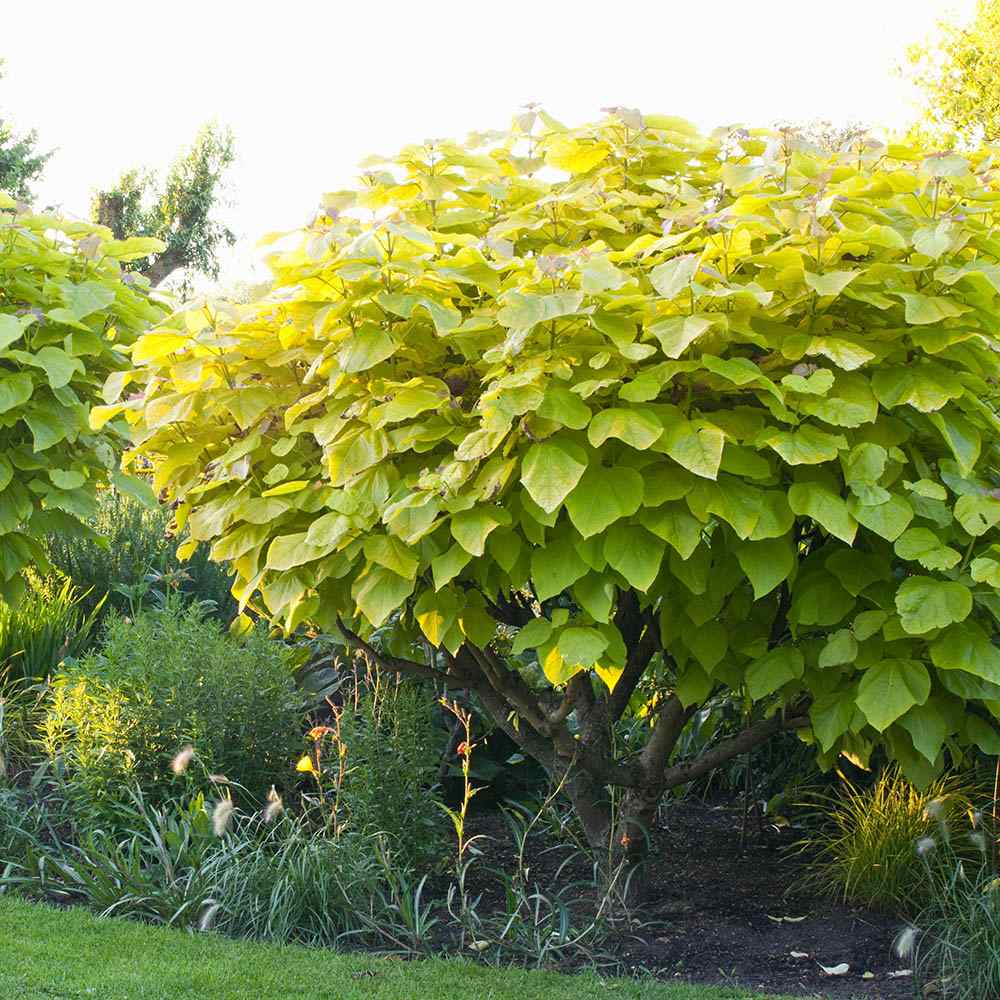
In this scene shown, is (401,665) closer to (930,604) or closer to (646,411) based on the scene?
(646,411)

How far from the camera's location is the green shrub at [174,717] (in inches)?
164

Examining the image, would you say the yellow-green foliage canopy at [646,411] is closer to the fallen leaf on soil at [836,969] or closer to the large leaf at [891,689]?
the large leaf at [891,689]

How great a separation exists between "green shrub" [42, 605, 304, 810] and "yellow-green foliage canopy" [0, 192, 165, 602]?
21.4 inches

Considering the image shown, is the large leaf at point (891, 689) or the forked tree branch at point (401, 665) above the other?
the large leaf at point (891, 689)

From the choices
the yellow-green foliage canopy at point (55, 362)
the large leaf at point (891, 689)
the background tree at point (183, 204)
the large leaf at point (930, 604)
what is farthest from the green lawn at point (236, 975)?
the background tree at point (183, 204)

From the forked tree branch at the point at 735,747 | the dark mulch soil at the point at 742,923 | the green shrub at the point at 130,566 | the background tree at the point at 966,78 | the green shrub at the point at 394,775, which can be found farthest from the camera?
the background tree at the point at 966,78

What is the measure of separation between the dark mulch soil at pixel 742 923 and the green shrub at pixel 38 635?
2.42 m

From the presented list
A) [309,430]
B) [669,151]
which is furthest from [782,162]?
[309,430]

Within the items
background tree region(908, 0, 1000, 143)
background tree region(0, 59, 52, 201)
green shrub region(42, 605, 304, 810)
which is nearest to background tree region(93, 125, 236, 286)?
background tree region(0, 59, 52, 201)

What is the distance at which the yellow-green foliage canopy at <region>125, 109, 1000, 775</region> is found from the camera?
2518 millimetres

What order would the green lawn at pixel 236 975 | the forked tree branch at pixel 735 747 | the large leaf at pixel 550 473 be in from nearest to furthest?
the large leaf at pixel 550 473 → the green lawn at pixel 236 975 → the forked tree branch at pixel 735 747

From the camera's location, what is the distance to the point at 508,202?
10.4 ft

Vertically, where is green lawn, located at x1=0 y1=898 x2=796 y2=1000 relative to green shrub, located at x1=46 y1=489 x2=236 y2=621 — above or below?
below

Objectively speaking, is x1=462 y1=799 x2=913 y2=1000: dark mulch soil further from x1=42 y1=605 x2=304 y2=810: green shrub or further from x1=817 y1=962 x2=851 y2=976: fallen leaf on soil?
x1=42 y1=605 x2=304 y2=810: green shrub
